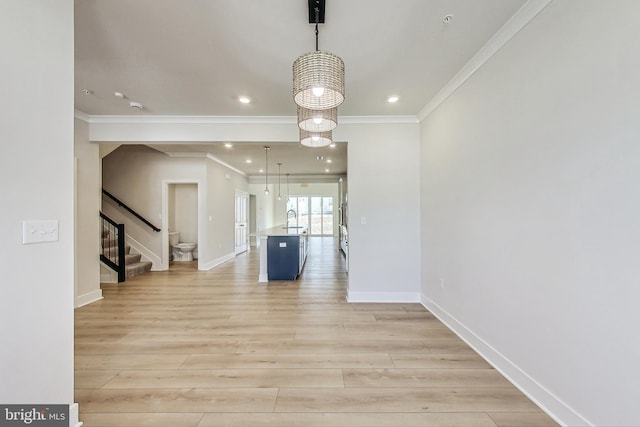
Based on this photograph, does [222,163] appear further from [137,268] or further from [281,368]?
[281,368]

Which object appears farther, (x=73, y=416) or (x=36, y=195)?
(x=73, y=416)

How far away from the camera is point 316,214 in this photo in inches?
550

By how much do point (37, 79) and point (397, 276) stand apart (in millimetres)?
3978

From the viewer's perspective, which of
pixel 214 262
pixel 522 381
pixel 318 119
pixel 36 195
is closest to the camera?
pixel 36 195

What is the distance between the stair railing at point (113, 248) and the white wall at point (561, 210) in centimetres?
574

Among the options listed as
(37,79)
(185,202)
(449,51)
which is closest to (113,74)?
(37,79)

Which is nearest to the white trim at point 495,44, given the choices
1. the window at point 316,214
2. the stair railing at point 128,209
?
the stair railing at point 128,209

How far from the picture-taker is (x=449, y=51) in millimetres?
2330

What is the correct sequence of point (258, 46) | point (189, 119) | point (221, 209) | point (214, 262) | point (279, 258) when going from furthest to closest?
point (221, 209)
point (214, 262)
point (279, 258)
point (189, 119)
point (258, 46)

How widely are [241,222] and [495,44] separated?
26.7 ft

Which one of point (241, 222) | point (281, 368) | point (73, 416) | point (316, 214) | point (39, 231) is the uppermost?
point (316, 214)

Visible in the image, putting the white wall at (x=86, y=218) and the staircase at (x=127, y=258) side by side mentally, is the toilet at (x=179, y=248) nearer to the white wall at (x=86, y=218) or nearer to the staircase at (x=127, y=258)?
the staircase at (x=127, y=258)

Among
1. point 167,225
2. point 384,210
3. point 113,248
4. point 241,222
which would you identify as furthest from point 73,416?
point 241,222

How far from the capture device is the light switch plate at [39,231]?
1.33 m
